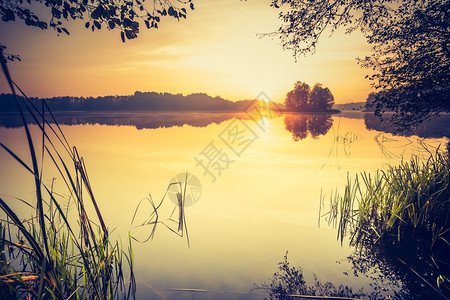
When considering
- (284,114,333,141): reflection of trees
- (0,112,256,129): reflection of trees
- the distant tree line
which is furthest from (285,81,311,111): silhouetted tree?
(284,114,333,141): reflection of trees

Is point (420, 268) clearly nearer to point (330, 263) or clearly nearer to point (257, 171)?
point (330, 263)

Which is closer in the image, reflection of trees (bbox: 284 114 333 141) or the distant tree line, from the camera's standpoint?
reflection of trees (bbox: 284 114 333 141)

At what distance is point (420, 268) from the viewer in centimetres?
433

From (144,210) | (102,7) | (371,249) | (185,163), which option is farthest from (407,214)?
(185,163)

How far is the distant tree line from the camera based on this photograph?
91562mm

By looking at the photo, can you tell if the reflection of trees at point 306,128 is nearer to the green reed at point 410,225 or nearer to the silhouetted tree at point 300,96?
the green reed at point 410,225

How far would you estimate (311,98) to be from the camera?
305 ft

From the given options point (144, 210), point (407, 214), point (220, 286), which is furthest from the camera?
point (144, 210)

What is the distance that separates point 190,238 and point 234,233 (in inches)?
39.6

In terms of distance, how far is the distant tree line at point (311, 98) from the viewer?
91562mm

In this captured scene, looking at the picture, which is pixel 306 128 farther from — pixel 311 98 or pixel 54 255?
pixel 311 98

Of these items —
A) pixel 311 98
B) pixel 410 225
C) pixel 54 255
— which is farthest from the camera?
pixel 311 98

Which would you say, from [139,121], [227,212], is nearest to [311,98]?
[139,121]

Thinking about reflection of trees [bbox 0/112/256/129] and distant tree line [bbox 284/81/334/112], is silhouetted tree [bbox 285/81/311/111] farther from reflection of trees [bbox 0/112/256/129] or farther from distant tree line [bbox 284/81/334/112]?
reflection of trees [bbox 0/112/256/129]
